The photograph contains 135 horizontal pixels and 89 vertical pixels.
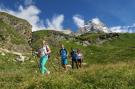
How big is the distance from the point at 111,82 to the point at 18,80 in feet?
22.0

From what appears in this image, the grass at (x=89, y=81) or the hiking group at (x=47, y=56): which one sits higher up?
the hiking group at (x=47, y=56)

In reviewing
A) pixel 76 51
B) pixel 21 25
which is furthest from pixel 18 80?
pixel 21 25

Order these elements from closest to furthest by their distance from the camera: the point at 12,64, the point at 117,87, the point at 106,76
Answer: the point at 117,87
the point at 106,76
the point at 12,64

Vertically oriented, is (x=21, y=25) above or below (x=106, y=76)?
above

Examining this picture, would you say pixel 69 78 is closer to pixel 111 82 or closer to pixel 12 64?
pixel 111 82

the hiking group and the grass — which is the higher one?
the hiking group

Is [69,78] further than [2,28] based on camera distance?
No

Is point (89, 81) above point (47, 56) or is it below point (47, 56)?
below

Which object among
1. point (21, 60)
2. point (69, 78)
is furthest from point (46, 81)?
point (21, 60)

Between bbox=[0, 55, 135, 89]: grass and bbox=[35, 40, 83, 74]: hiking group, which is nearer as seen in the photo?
bbox=[0, 55, 135, 89]: grass

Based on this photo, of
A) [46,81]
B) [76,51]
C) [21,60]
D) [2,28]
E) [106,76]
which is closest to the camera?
[46,81]

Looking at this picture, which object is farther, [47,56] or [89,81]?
[47,56]

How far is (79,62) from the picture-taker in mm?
35938

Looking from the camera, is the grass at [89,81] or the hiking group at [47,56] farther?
the hiking group at [47,56]
